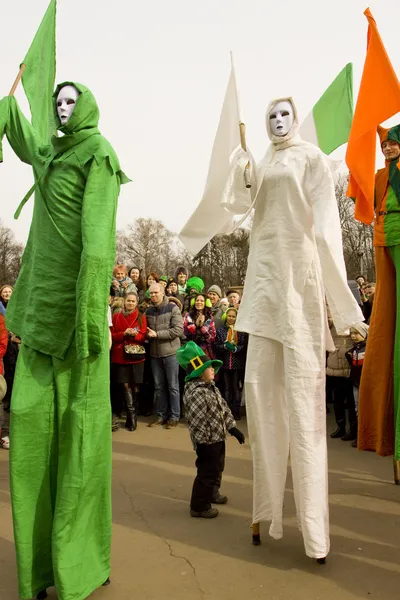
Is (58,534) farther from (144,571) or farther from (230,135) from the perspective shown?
(230,135)

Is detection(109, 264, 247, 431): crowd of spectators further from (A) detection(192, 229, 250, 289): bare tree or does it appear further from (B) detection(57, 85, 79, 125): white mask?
(A) detection(192, 229, 250, 289): bare tree

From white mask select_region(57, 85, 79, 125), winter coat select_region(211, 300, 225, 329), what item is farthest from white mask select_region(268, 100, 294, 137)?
winter coat select_region(211, 300, 225, 329)

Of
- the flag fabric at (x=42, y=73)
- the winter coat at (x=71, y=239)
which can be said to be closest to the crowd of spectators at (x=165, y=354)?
the flag fabric at (x=42, y=73)

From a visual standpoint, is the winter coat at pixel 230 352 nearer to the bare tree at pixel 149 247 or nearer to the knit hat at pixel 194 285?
the knit hat at pixel 194 285

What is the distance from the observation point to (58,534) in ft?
8.60

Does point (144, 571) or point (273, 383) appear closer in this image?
point (144, 571)

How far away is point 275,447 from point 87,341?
1.29 metres

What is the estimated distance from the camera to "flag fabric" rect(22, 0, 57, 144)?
3209mm

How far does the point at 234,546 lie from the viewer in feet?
11.0

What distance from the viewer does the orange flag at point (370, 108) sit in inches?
146

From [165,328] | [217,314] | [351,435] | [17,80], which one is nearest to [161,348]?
[165,328]

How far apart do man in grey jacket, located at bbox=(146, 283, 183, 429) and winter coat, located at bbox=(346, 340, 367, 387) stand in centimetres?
218

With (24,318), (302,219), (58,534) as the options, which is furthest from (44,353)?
(302,219)

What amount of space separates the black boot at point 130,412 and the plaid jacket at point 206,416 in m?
2.84
